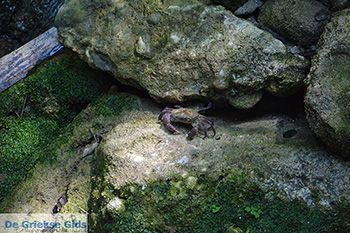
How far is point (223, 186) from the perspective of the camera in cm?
328

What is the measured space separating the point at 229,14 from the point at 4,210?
149 inches

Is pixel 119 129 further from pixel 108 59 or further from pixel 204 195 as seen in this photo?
pixel 204 195

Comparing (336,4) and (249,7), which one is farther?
(249,7)

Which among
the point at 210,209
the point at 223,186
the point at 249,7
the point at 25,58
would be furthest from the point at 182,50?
the point at 25,58

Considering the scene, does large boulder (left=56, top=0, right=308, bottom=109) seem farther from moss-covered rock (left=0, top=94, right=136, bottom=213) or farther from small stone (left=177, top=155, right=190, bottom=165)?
small stone (left=177, top=155, right=190, bottom=165)

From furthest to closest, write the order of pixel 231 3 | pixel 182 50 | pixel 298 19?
pixel 231 3
pixel 182 50
pixel 298 19

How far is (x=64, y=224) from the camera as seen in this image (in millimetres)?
3793

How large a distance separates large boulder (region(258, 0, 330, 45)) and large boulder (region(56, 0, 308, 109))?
0.23 m

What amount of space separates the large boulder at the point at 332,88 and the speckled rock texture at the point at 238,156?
0.27 meters

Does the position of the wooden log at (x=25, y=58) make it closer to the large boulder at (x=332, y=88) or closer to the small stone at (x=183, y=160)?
the small stone at (x=183, y=160)

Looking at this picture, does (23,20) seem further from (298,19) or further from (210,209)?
(210,209)

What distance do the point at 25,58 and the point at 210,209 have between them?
3.66m

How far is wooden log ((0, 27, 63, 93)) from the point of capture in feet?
16.0

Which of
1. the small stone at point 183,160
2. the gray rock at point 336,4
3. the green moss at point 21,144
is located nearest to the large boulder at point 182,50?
the gray rock at point 336,4
